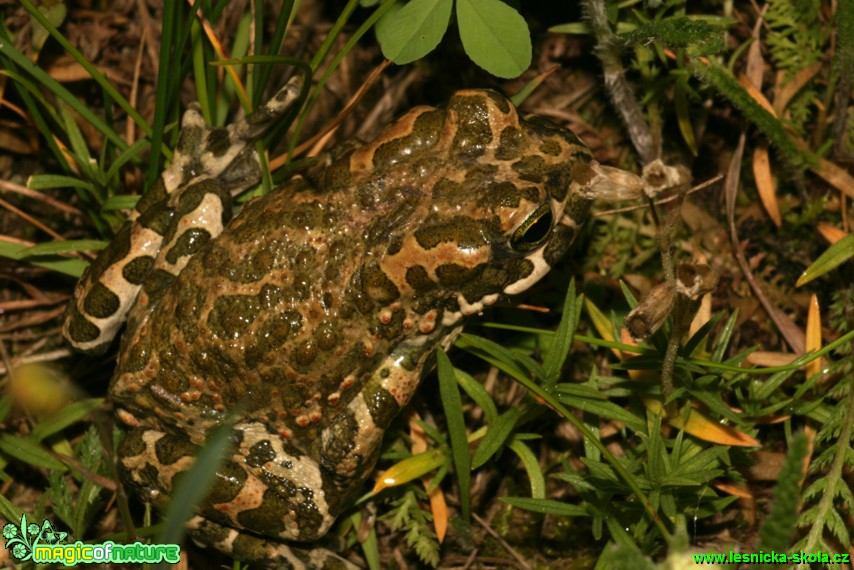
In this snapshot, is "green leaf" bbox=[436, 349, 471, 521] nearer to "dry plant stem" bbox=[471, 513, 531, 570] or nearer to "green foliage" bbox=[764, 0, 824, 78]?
"dry plant stem" bbox=[471, 513, 531, 570]

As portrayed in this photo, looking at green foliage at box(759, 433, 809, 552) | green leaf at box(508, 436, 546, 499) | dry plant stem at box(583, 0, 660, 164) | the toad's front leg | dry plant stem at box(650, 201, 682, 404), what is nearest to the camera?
green foliage at box(759, 433, 809, 552)

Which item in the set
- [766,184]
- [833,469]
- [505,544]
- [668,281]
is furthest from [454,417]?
[766,184]

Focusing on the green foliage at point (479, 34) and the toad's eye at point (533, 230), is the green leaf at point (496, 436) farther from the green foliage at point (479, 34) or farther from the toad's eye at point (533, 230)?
the green foliage at point (479, 34)

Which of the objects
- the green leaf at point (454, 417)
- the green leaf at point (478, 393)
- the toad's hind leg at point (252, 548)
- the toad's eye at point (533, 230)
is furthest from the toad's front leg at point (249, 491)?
the toad's eye at point (533, 230)

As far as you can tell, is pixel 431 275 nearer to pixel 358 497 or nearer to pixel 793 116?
pixel 358 497

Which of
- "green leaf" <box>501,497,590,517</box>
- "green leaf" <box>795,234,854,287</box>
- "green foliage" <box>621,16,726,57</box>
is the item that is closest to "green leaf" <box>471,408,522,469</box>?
"green leaf" <box>501,497,590,517</box>

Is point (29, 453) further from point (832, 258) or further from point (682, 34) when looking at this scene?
point (832, 258)
